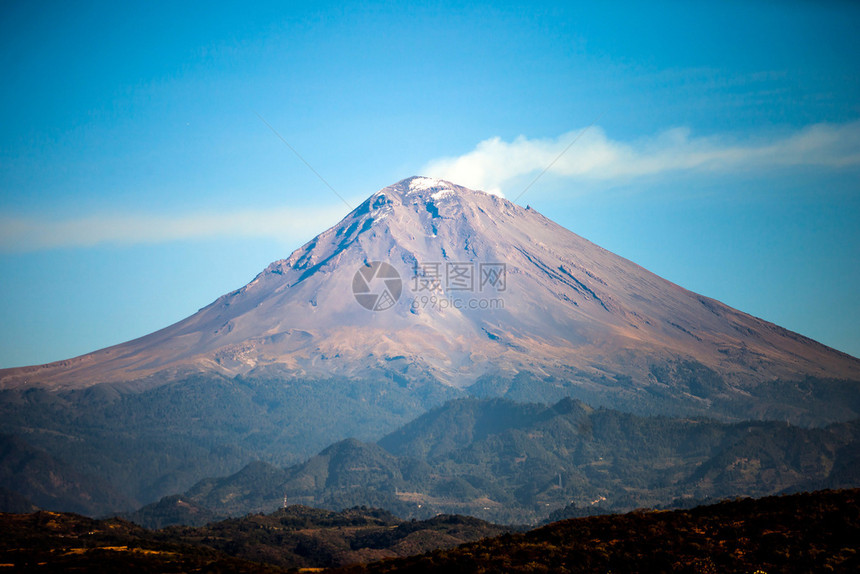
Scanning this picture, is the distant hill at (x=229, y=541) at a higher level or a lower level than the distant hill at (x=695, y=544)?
lower

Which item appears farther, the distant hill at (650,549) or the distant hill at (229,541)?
the distant hill at (229,541)

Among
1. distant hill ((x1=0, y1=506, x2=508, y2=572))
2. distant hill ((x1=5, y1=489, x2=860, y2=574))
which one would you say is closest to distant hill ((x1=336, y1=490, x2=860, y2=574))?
distant hill ((x1=5, y1=489, x2=860, y2=574))

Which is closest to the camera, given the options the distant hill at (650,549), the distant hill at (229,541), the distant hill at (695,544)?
the distant hill at (695,544)

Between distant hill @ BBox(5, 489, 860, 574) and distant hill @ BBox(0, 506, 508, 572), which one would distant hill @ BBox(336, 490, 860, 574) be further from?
distant hill @ BBox(0, 506, 508, 572)

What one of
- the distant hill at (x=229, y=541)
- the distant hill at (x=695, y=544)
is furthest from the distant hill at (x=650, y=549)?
the distant hill at (x=229, y=541)

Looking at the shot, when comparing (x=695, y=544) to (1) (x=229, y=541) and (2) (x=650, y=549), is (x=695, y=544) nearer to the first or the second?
(2) (x=650, y=549)

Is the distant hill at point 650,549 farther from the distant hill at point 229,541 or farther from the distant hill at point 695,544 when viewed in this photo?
the distant hill at point 229,541

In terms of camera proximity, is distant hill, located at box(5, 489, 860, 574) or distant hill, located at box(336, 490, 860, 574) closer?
distant hill, located at box(336, 490, 860, 574)

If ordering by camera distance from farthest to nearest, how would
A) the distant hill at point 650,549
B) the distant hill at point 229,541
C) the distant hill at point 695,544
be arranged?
the distant hill at point 229,541 < the distant hill at point 650,549 < the distant hill at point 695,544

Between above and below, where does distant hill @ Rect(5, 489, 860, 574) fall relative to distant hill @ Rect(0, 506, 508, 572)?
above

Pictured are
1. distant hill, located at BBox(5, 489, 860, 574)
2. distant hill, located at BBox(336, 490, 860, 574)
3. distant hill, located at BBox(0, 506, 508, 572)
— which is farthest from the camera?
distant hill, located at BBox(0, 506, 508, 572)

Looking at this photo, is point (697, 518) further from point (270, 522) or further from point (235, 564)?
point (270, 522)
